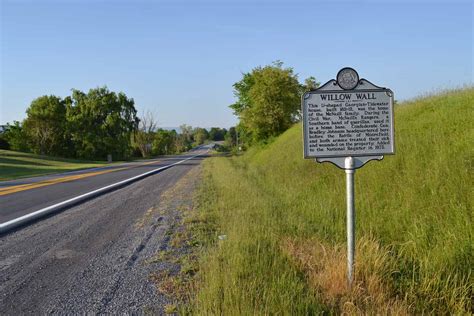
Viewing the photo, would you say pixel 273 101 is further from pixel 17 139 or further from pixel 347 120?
pixel 17 139

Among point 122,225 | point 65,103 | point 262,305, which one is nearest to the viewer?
point 262,305

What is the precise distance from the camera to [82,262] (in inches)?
206

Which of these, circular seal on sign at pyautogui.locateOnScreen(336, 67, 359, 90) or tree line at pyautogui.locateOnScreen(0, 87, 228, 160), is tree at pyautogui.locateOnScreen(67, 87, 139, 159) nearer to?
tree line at pyautogui.locateOnScreen(0, 87, 228, 160)

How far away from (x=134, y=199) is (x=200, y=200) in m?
2.32

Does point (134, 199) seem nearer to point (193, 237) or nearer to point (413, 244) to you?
point (193, 237)

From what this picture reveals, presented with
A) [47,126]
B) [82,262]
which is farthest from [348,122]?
[47,126]

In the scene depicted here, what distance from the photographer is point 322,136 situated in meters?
4.21

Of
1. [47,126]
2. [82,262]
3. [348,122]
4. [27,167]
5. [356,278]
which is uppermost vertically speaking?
[47,126]

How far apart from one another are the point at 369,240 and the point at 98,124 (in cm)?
5830

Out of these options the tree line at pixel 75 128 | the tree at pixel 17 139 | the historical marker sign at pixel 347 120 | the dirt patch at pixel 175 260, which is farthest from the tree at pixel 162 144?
the historical marker sign at pixel 347 120

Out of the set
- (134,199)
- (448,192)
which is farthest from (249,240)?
(134,199)

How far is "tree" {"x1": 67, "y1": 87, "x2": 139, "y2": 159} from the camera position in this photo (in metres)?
55.6

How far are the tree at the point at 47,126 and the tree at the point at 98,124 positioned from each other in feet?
4.95

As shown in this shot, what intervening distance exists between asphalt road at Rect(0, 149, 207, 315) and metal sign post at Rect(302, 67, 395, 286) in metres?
2.44
